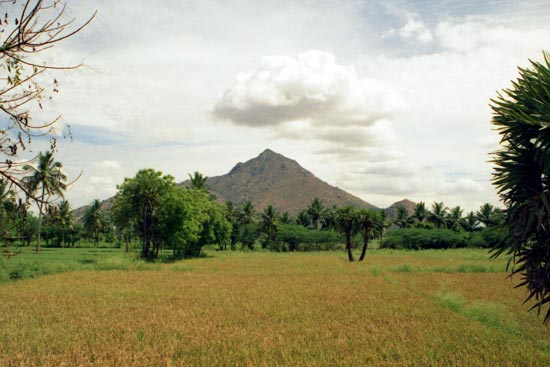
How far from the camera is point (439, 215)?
102875 mm

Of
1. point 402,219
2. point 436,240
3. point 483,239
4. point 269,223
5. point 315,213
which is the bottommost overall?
point 436,240

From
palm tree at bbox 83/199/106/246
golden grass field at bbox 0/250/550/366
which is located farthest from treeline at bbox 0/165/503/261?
golden grass field at bbox 0/250/550/366

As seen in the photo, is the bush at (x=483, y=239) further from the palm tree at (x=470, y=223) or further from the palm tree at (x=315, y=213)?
the palm tree at (x=315, y=213)

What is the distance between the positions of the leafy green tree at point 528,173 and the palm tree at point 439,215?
97.7 meters

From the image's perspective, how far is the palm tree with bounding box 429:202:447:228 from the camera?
102375mm

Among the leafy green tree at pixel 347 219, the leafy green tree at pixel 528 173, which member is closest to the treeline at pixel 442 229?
the leafy green tree at pixel 347 219

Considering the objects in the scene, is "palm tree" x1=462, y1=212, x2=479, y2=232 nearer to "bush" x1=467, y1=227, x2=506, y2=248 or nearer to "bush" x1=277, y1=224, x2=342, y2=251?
"bush" x1=467, y1=227, x2=506, y2=248

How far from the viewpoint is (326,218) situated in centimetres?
10744

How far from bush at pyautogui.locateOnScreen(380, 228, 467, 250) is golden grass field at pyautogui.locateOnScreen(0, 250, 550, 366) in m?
62.9

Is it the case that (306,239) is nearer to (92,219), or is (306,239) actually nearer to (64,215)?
(92,219)

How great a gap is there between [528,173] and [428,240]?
267ft

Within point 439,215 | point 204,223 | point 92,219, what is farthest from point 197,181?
point 439,215

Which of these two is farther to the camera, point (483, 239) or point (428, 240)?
point (428, 240)

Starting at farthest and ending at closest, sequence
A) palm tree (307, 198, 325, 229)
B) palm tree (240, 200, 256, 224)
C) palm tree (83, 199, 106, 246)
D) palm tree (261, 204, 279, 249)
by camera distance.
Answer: palm tree (307, 198, 325, 229) < palm tree (240, 200, 256, 224) < palm tree (83, 199, 106, 246) < palm tree (261, 204, 279, 249)
